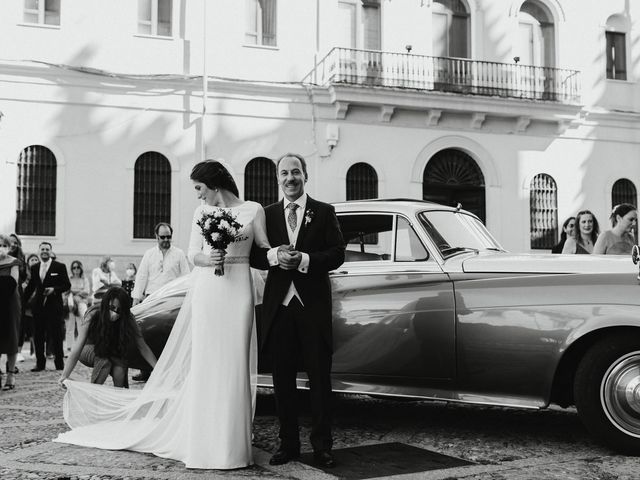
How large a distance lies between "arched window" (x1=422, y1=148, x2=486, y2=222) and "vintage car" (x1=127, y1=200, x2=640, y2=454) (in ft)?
47.6

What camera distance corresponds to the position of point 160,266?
10648mm

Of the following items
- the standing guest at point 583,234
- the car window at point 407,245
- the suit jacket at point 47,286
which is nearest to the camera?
the car window at point 407,245

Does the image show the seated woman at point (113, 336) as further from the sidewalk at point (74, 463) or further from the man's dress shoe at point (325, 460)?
the man's dress shoe at point (325, 460)

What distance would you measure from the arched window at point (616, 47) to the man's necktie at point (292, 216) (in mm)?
19584

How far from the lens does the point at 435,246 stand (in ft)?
20.5

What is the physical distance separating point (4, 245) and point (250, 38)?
38.7 feet

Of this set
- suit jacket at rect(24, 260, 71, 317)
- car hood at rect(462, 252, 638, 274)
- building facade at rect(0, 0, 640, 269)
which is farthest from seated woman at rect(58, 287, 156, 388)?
building facade at rect(0, 0, 640, 269)

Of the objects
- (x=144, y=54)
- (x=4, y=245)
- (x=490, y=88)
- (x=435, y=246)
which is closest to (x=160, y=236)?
(x=4, y=245)

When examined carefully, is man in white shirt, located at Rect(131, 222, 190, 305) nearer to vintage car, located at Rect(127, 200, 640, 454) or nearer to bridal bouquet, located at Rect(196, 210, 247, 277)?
vintage car, located at Rect(127, 200, 640, 454)

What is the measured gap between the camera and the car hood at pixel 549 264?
18.4ft

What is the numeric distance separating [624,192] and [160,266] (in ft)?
53.7

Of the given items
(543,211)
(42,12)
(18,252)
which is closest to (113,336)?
(18,252)

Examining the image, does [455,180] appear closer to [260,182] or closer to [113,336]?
[260,182]

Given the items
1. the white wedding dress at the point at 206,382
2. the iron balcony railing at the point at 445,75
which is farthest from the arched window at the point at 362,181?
the white wedding dress at the point at 206,382
